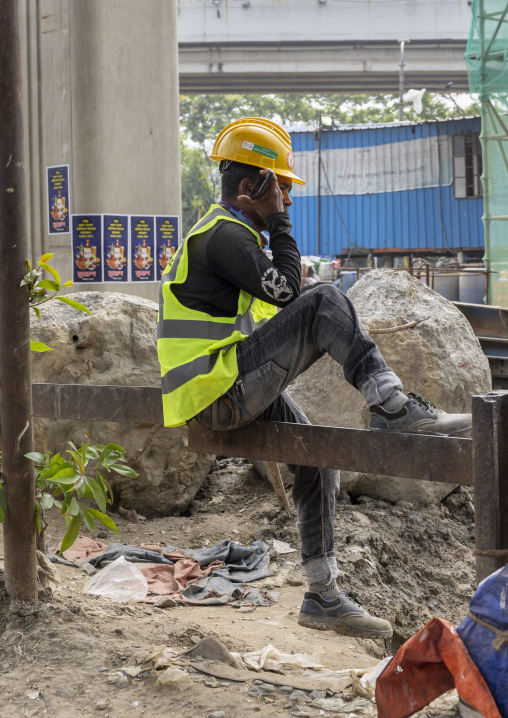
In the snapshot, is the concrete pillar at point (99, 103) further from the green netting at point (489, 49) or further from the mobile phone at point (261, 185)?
the green netting at point (489, 49)

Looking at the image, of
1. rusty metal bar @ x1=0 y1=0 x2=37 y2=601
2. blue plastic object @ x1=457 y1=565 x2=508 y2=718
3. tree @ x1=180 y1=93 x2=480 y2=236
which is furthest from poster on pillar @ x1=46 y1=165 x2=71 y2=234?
tree @ x1=180 y1=93 x2=480 y2=236

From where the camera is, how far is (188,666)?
9.47 feet

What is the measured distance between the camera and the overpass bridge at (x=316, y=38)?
28.5 meters

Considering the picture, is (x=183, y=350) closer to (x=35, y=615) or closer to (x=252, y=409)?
(x=252, y=409)

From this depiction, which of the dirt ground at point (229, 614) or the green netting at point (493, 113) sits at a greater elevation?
the green netting at point (493, 113)

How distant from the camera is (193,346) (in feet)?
9.84

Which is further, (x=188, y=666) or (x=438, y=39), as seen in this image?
(x=438, y=39)

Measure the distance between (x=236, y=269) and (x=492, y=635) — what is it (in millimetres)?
1529

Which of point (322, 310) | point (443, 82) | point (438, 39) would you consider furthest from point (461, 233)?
point (322, 310)

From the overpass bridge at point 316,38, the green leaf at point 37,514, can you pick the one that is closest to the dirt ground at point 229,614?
the green leaf at point 37,514

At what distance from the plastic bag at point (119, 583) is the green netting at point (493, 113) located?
920cm

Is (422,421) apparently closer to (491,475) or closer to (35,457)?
(491,475)

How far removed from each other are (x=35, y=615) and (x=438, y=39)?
29877mm

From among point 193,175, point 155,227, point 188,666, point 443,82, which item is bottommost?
point 188,666
